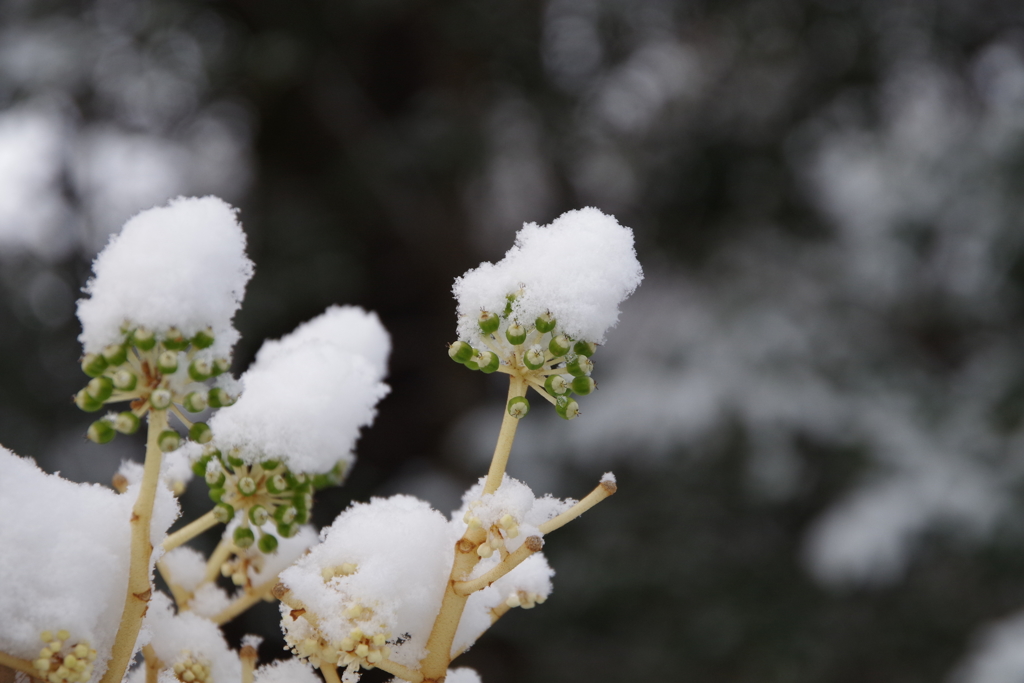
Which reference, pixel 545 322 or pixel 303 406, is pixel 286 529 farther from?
pixel 545 322

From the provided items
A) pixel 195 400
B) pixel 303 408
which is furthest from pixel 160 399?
pixel 303 408

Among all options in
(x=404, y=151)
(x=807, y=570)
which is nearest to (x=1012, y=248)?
(x=807, y=570)

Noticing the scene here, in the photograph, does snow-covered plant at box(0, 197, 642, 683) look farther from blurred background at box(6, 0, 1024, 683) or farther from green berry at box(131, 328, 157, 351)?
blurred background at box(6, 0, 1024, 683)

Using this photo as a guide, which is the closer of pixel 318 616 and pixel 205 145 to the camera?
pixel 318 616

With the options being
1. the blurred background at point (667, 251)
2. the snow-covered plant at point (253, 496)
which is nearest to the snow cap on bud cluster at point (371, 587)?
the snow-covered plant at point (253, 496)

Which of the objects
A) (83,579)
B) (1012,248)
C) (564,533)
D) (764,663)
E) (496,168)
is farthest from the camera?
(496,168)

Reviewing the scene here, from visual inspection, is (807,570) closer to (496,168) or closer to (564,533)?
(564,533)

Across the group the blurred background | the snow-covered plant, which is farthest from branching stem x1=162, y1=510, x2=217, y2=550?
the blurred background
